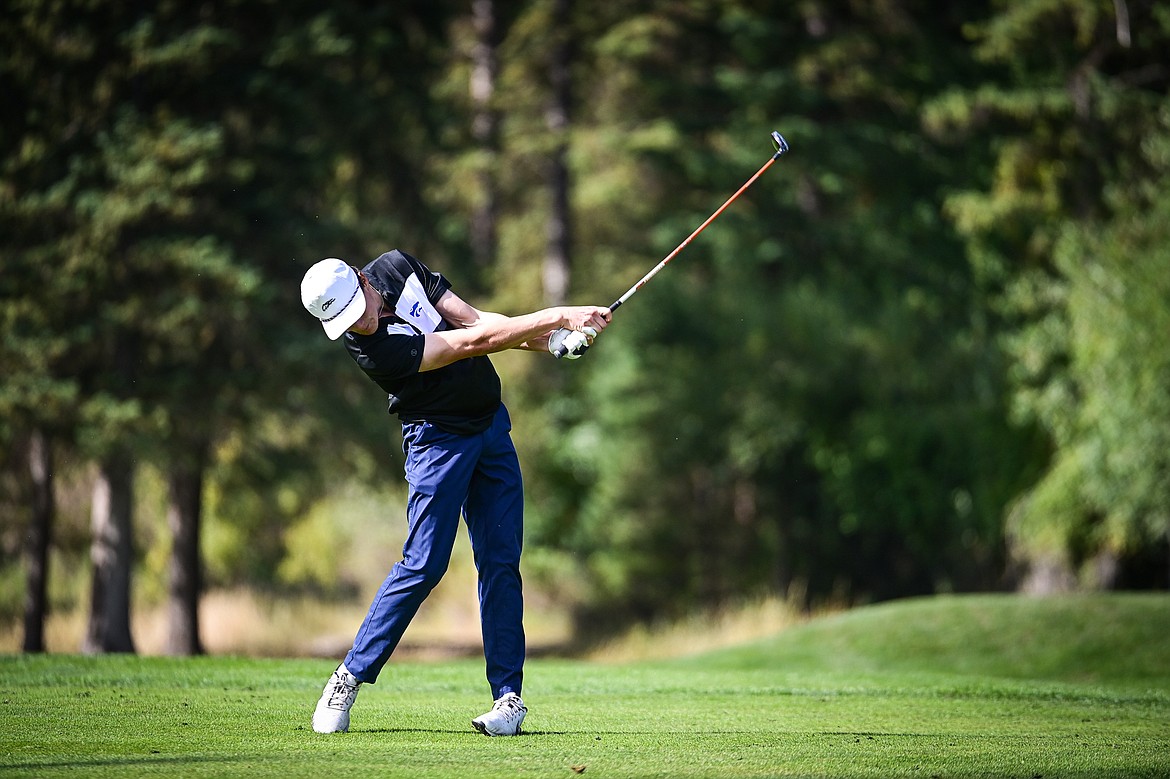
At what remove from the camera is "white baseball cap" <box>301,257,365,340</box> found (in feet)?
18.4

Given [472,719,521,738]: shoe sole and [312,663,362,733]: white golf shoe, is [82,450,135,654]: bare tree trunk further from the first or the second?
[472,719,521,738]: shoe sole

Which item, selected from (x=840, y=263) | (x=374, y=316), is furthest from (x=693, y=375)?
(x=374, y=316)

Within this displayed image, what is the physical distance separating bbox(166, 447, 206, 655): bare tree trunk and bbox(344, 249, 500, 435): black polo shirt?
558 inches

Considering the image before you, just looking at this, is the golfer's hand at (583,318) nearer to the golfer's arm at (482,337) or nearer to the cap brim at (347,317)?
the golfer's arm at (482,337)

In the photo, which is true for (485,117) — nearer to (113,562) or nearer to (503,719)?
(113,562)

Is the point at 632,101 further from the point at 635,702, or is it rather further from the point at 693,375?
the point at 635,702

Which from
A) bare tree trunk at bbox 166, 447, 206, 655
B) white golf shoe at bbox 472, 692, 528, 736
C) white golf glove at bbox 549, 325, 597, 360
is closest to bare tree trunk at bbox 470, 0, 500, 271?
bare tree trunk at bbox 166, 447, 206, 655

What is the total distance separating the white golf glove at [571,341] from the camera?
19.3 ft

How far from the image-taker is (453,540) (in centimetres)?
586

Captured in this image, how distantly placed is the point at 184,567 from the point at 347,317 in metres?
15.0

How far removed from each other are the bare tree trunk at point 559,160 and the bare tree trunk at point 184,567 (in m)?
8.39

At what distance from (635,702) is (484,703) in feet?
2.49

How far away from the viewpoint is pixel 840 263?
83.1 ft

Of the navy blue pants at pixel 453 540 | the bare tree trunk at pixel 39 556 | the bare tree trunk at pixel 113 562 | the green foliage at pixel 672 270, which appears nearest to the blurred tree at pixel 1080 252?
the green foliage at pixel 672 270
